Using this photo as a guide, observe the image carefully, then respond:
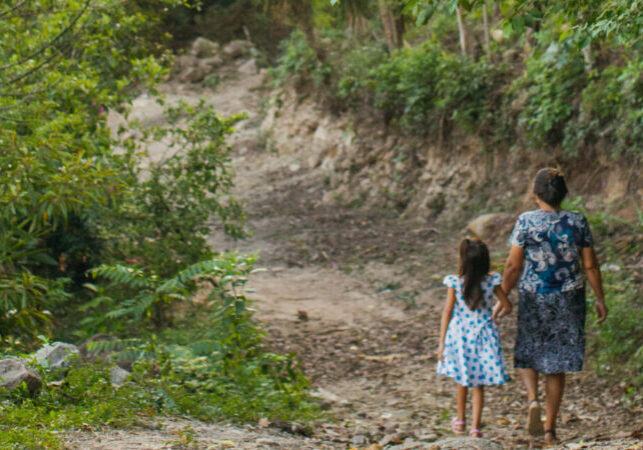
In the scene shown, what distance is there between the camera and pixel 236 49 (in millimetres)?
24203

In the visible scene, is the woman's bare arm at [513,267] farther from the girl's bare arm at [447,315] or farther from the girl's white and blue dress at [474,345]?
the girl's bare arm at [447,315]

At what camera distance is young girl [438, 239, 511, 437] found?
4.61 metres

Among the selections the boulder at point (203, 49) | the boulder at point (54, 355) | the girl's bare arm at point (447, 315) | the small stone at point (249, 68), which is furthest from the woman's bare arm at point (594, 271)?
the boulder at point (203, 49)

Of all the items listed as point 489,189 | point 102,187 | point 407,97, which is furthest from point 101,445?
point 407,97

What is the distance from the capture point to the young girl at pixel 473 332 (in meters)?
4.61

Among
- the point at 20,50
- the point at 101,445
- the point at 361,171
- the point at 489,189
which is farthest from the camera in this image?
the point at 361,171

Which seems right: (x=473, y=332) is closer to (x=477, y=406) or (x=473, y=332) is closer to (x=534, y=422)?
(x=477, y=406)

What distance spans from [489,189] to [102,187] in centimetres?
796

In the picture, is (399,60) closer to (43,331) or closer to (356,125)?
(356,125)

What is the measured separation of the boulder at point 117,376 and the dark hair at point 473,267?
2344 millimetres

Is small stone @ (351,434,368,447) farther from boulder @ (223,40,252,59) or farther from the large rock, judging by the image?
boulder @ (223,40,252,59)

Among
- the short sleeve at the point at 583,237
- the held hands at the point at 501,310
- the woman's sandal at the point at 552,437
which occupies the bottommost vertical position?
the woman's sandal at the point at 552,437

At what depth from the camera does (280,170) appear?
17.2m

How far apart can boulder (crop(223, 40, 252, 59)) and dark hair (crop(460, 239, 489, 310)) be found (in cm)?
2079
